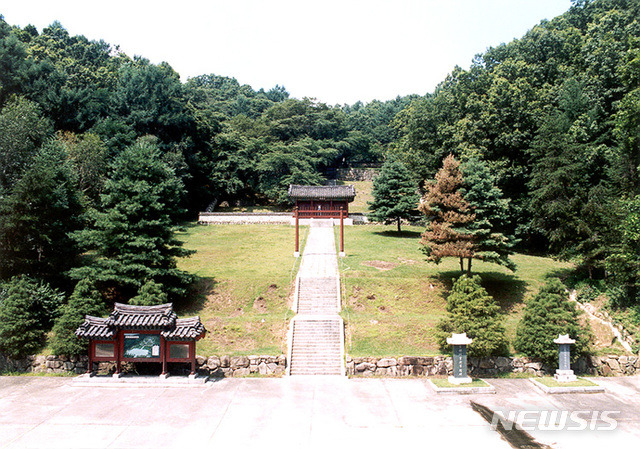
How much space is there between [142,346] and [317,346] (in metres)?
7.24

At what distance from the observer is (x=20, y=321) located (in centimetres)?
1897

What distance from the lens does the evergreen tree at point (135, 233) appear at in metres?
21.4

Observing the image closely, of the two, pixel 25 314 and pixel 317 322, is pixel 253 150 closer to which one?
pixel 317 322

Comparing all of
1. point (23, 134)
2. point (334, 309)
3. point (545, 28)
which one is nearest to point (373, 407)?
point (334, 309)

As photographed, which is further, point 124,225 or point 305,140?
point 305,140

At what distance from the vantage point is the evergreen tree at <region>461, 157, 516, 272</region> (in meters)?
23.1

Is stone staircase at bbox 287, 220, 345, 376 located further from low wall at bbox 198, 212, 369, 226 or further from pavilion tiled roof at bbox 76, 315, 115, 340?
low wall at bbox 198, 212, 369, 226

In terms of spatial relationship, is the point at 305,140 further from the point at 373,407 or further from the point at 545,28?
the point at 373,407

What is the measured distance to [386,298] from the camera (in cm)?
2433

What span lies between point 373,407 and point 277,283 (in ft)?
37.9

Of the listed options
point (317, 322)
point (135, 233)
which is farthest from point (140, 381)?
point (317, 322)

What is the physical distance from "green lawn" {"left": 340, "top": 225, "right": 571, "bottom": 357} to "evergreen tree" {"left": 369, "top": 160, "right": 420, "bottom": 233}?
16.4 feet

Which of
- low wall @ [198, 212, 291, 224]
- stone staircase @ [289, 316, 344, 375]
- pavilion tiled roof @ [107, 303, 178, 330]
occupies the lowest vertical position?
stone staircase @ [289, 316, 344, 375]

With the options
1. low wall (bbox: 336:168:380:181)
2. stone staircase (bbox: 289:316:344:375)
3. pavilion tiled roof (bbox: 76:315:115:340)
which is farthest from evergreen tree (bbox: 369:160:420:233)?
low wall (bbox: 336:168:380:181)
